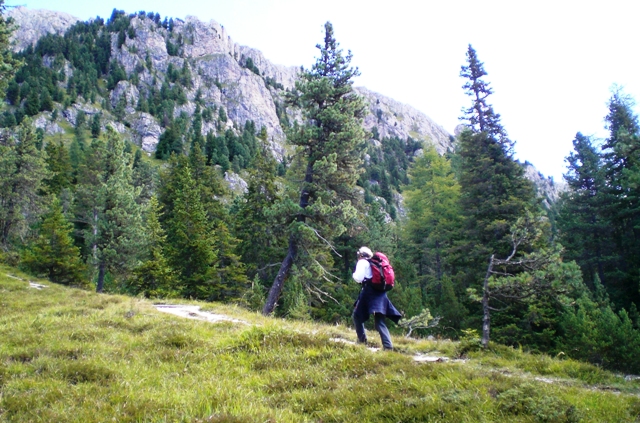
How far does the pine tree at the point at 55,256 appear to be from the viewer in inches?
1142

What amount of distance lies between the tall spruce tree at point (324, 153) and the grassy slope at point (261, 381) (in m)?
9.48

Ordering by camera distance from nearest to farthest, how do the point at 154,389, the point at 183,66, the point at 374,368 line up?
the point at 154,389 → the point at 374,368 → the point at 183,66

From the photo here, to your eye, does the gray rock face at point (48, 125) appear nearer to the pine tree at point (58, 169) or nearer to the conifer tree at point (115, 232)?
the pine tree at point (58, 169)

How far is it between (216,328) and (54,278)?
90.4ft

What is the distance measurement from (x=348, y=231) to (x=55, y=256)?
81.5 feet

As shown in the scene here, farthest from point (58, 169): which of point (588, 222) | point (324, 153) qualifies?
point (588, 222)

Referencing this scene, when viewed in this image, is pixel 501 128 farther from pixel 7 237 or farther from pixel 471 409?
pixel 7 237

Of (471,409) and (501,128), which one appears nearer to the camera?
(471,409)

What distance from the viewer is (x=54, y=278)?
2944 cm

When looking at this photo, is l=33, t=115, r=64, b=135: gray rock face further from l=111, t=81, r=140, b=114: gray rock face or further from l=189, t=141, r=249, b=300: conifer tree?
l=189, t=141, r=249, b=300: conifer tree

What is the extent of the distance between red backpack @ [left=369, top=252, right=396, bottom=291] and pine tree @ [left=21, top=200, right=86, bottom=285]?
1187 inches

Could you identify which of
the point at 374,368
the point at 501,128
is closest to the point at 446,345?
the point at 374,368

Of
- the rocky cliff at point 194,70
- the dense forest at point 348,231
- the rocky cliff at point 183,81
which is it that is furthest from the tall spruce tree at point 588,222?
the rocky cliff at point 194,70

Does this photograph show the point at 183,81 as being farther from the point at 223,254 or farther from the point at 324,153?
the point at 324,153
